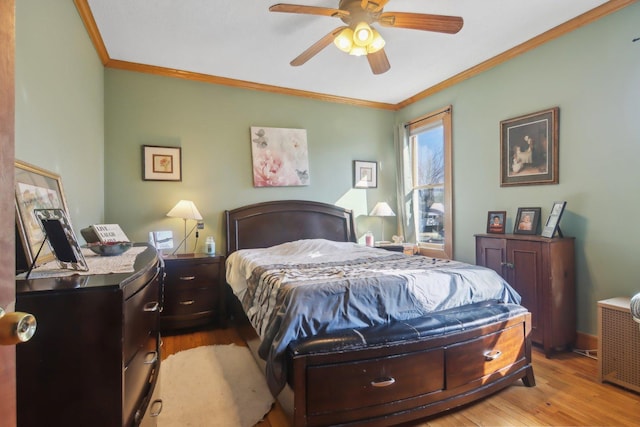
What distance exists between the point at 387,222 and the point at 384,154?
102 centimetres

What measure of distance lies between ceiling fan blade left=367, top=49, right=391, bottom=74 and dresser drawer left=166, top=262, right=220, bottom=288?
2425 mm

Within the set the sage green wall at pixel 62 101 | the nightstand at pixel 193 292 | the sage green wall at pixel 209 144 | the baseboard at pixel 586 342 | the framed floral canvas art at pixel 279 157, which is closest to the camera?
the sage green wall at pixel 62 101

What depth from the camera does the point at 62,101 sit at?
2012 millimetres

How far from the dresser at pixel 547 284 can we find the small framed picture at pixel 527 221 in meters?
0.21

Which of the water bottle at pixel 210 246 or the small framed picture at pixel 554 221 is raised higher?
the small framed picture at pixel 554 221

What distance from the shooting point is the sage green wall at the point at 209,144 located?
334 cm

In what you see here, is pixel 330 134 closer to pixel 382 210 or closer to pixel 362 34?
pixel 382 210

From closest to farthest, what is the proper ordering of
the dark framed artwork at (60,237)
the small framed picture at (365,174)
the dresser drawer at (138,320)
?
the dresser drawer at (138,320), the dark framed artwork at (60,237), the small framed picture at (365,174)

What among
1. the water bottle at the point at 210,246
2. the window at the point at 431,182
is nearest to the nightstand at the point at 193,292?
the water bottle at the point at 210,246

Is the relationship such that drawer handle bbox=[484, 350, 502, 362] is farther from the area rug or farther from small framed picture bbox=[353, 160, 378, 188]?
small framed picture bbox=[353, 160, 378, 188]

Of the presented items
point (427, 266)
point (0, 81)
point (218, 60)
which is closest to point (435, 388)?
point (427, 266)

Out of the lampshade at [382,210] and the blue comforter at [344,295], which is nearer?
the blue comforter at [344,295]

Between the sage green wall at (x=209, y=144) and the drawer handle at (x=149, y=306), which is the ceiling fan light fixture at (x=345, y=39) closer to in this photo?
the sage green wall at (x=209, y=144)

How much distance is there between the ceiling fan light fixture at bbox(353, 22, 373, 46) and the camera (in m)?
2.18
